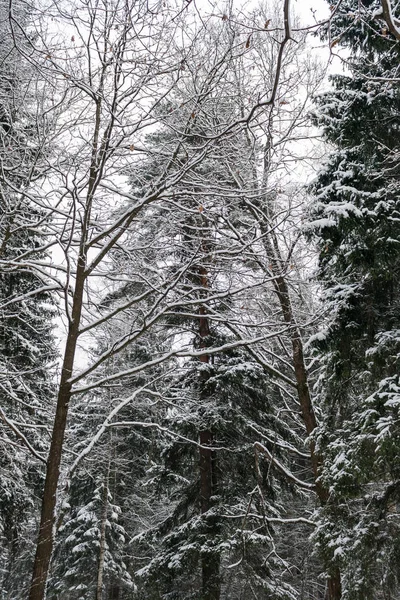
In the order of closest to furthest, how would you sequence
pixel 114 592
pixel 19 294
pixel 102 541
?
pixel 19 294, pixel 102 541, pixel 114 592

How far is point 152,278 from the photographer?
612 cm

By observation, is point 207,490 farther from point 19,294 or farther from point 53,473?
point 53,473

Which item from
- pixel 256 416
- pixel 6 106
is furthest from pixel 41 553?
pixel 256 416

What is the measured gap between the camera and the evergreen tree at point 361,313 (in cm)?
564

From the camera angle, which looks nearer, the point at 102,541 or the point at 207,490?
the point at 207,490

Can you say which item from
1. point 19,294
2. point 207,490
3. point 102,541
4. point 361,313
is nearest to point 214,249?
point 361,313

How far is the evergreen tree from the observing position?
222 inches

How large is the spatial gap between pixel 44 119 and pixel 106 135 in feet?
2.14

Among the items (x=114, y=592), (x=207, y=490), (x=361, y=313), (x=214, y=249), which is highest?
(x=214, y=249)

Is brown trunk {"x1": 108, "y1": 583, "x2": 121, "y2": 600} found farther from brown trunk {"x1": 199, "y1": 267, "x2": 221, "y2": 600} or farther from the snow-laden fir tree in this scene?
brown trunk {"x1": 199, "y1": 267, "x2": 221, "y2": 600}

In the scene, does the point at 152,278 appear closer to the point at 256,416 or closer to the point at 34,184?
the point at 34,184

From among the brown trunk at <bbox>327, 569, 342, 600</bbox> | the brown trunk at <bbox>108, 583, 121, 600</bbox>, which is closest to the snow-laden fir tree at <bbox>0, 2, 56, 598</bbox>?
the brown trunk at <bbox>108, 583, 121, 600</bbox>

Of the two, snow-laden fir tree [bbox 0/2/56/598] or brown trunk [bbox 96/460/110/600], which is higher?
snow-laden fir tree [bbox 0/2/56/598]

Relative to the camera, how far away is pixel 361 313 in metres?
6.57
